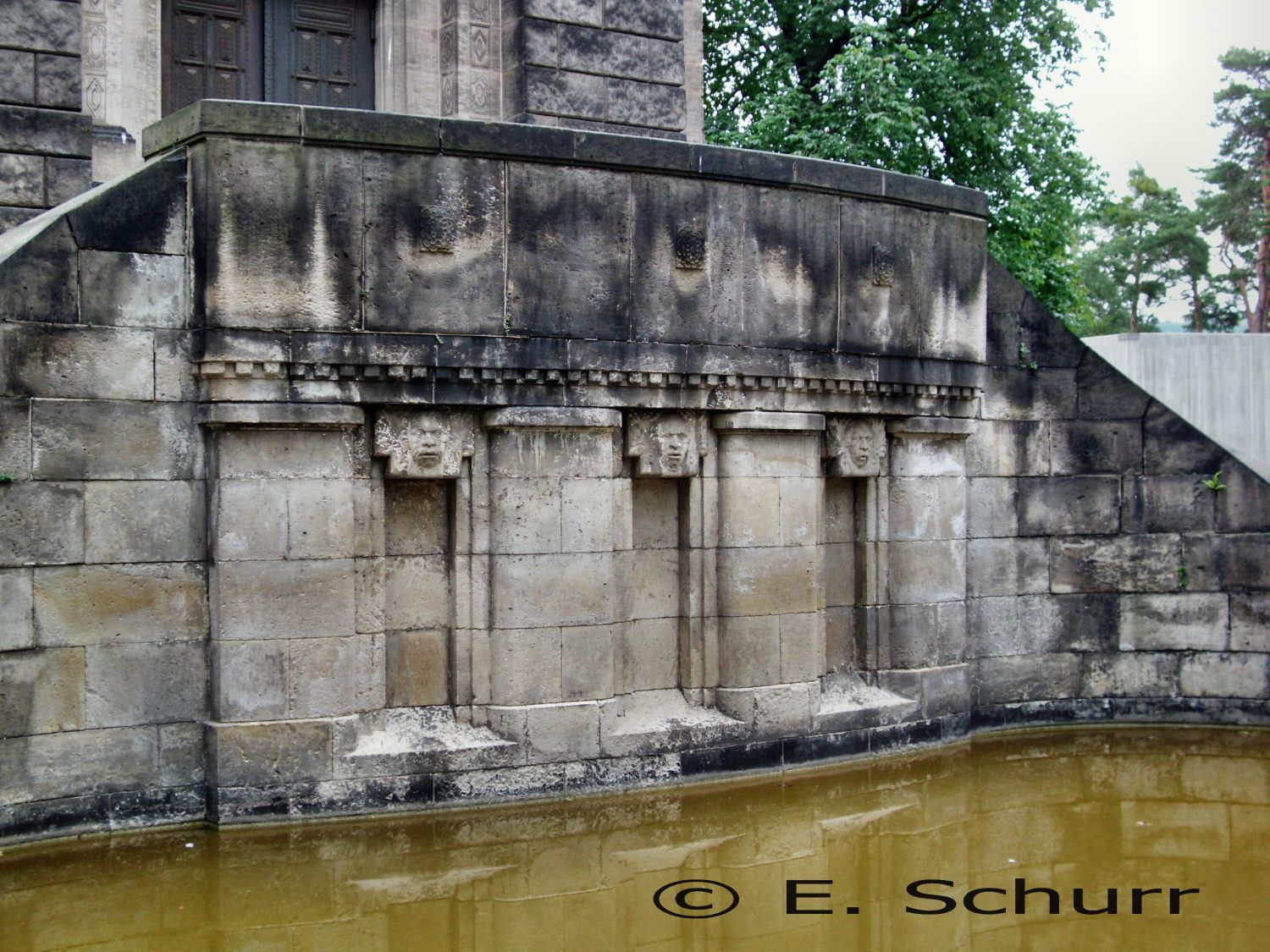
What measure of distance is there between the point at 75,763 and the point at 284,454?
2052mm

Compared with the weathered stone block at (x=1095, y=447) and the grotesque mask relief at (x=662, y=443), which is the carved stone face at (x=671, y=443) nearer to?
the grotesque mask relief at (x=662, y=443)

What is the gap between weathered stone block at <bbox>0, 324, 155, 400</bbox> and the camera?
7895 mm

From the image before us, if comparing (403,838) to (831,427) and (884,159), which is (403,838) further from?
(884,159)

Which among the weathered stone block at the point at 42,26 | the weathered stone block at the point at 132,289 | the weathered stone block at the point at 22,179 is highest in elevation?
the weathered stone block at the point at 42,26

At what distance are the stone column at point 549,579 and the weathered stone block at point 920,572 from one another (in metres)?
2.46

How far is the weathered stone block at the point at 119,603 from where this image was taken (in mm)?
8000

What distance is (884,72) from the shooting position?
20266 millimetres

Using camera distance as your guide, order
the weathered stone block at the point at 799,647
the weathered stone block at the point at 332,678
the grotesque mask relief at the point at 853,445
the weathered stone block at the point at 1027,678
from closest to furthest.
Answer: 1. the weathered stone block at the point at 332,678
2. the weathered stone block at the point at 799,647
3. the grotesque mask relief at the point at 853,445
4. the weathered stone block at the point at 1027,678

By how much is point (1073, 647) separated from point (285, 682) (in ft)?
20.8

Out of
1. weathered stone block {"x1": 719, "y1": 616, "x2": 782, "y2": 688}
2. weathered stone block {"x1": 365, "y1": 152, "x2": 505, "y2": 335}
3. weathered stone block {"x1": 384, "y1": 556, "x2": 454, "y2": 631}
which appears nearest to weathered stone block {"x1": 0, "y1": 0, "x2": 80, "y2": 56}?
weathered stone block {"x1": 365, "y1": 152, "x2": 505, "y2": 335}

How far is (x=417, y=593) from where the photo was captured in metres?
8.98

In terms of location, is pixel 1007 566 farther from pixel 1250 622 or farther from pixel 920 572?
pixel 1250 622

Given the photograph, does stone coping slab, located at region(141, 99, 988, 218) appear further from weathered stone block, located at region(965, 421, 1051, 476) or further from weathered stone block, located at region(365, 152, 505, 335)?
weathered stone block, located at region(965, 421, 1051, 476)

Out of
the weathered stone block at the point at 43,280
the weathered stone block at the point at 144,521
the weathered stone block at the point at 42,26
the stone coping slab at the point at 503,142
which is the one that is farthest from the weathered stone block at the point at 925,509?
the weathered stone block at the point at 42,26
